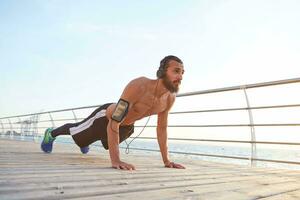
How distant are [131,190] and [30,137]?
6.81 meters

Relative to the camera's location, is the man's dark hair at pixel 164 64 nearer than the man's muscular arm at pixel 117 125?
No

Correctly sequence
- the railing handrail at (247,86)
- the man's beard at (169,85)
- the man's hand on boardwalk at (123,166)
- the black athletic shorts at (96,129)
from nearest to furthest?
the man's hand on boardwalk at (123,166)
the man's beard at (169,85)
the black athletic shorts at (96,129)
the railing handrail at (247,86)

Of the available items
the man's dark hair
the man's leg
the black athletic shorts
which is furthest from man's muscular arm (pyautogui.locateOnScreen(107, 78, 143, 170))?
the man's leg

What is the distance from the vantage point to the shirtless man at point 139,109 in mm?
2656

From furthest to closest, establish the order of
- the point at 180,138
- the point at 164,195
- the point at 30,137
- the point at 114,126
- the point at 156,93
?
1. the point at 30,137
2. the point at 180,138
3. the point at 156,93
4. the point at 114,126
5. the point at 164,195

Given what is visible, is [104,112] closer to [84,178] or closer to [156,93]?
[156,93]

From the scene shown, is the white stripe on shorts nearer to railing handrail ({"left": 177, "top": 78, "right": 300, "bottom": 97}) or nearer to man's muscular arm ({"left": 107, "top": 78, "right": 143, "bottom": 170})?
man's muscular arm ({"left": 107, "top": 78, "right": 143, "bottom": 170})

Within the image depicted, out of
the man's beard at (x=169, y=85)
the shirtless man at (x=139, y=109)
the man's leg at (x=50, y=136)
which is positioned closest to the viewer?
the shirtless man at (x=139, y=109)

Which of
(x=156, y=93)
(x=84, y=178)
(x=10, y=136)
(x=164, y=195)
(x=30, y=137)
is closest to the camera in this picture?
(x=164, y=195)

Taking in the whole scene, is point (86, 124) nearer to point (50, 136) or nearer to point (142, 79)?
point (50, 136)

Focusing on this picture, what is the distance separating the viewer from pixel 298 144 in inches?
131

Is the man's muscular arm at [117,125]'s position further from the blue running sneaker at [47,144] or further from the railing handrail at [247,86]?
the railing handrail at [247,86]

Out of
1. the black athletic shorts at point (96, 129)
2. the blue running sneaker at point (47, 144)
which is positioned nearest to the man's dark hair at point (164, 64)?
the black athletic shorts at point (96, 129)

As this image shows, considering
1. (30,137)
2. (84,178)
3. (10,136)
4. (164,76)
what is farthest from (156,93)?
(10,136)
